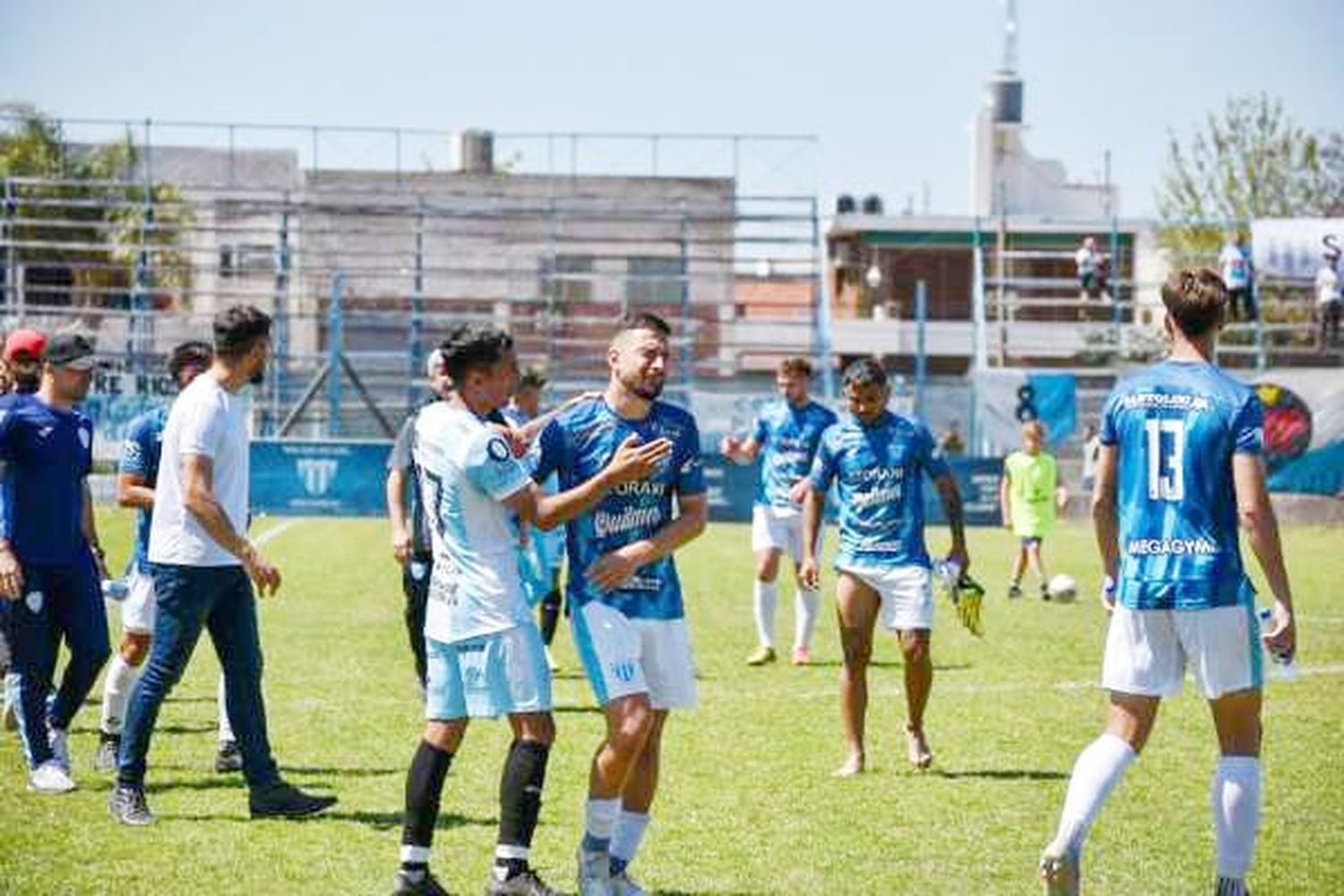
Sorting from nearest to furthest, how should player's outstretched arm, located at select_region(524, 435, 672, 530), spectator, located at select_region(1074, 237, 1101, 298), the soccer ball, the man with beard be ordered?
player's outstretched arm, located at select_region(524, 435, 672, 530) < the man with beard < the soccer ball < spectator, located at select_region(1074, 237, 1101, 298)

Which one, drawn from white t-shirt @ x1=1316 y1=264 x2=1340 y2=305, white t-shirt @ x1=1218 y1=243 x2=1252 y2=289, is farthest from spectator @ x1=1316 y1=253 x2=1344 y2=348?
white t-shirt @ x1=1218 y1=243 x2=1252 y2=289

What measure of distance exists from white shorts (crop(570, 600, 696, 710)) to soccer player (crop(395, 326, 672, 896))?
18 centimetres

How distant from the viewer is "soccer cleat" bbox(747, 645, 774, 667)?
1556cm

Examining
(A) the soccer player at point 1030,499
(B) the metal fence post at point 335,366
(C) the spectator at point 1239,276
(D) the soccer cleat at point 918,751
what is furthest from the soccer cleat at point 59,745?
(C) the spectator at point 1239,276

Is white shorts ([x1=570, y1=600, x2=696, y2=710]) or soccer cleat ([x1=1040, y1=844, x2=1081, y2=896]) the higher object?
→ white shorts ([x1=570, y1=600, x2=696, y2=710])

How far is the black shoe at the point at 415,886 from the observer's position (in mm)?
7609

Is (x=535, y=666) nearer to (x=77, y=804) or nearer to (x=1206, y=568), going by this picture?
(x=1206, y=568)

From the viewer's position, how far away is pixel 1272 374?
114ft

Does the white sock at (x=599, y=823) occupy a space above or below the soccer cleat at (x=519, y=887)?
above

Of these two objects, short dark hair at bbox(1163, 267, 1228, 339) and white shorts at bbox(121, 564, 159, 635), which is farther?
white shorts at bbox(121, 564, 159, 635)

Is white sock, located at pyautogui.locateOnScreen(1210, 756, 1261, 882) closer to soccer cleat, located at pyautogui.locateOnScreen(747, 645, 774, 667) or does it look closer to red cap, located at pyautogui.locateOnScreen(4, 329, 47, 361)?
red cap, located at pyautogui.locateOnScreen(4, 329, 47, 361)

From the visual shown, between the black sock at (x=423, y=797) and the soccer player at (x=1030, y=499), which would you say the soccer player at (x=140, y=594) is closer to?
the black sock at (x=423, y=797)

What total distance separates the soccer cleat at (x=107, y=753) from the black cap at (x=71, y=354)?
6.23ft

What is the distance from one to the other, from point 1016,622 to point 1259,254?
26.3 m
